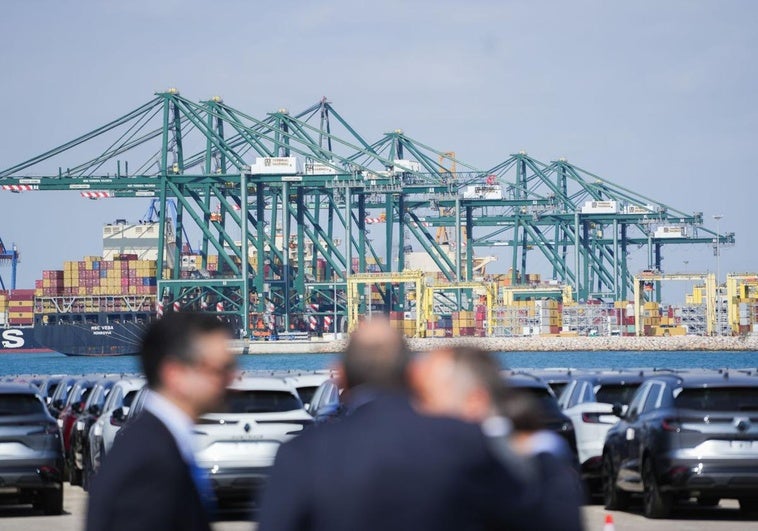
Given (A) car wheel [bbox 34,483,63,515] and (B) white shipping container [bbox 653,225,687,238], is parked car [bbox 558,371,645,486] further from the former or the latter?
(B) white shipping container [bbox 653,225,687,238]

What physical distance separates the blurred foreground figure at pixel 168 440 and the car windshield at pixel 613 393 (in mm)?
13923

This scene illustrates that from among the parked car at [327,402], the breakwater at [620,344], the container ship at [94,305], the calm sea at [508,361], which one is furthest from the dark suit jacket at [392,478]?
the breakwater at [620,344]

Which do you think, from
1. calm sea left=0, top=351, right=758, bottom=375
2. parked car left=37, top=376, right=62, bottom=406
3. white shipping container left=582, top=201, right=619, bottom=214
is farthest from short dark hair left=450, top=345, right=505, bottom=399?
white shipping container left=582, top=201, right=619, bottom=214

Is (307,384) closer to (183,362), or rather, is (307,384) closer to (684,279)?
(183,362)

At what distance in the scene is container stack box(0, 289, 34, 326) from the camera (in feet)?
458

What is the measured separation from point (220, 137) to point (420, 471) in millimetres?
109651

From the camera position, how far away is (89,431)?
1862cm

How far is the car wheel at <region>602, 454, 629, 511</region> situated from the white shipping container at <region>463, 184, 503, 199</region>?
104901 millimetres

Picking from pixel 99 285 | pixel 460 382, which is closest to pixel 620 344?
pixel 99 285

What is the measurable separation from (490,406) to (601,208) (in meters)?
135

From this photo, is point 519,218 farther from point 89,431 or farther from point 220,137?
point 89,431

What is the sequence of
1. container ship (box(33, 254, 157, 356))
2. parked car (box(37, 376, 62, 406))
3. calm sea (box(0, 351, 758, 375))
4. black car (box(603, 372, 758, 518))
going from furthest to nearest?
container ship (box(33, 254, 157, 356)), calm sea (box(0, 351, 758, 375)), parked car (box(37, 376, 62, 406)), black car (box(603, 372, 758, 518))

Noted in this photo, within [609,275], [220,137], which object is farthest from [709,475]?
[609,275]

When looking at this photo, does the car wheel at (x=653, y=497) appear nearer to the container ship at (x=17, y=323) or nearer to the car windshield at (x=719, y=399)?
the car windshield at (x=719, y=399)
